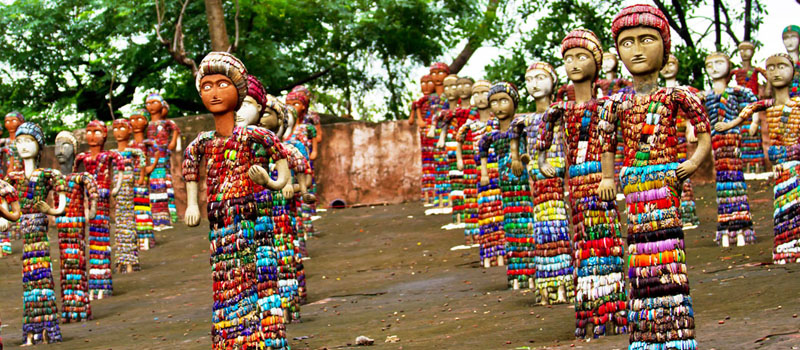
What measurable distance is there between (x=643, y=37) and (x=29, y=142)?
7.12m

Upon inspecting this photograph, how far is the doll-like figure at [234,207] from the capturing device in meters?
7.55

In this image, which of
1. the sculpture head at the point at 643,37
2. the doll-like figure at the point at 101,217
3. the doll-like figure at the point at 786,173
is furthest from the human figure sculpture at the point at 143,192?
the sculpture head at the point at 643,37

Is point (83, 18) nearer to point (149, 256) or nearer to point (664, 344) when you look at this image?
point (149, 256)

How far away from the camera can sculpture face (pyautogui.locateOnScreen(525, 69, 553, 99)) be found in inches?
385

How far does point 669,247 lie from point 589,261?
4.36 ft

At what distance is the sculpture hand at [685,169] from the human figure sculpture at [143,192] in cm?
1228

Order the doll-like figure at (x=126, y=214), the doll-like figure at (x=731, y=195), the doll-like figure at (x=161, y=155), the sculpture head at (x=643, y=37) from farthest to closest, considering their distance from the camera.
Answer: the doll-like figure at (x=161, y=155) → the doll-like figure at (x=126, y=214) → the doll-like figure at (x=731, y=195) → the sculpture head at (x=643, y=37)

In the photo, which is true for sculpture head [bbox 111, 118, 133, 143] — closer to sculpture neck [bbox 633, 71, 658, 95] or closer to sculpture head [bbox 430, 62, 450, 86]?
sculpture head [bbox 430, 62, 450, 86]

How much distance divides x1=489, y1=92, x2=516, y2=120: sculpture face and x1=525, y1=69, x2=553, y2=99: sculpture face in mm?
855

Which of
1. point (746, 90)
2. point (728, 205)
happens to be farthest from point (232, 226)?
point (746, 90)

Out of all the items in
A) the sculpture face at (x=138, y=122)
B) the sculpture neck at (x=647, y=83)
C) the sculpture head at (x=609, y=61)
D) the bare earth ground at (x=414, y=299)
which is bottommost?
the bare earth ground at (x=414, y=299)

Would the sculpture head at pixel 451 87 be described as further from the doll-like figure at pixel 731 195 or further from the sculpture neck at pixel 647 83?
the sculpture neck at pixel 647 83

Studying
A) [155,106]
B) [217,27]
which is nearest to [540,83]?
[155,106]

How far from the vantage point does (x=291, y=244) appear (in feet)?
32.6
